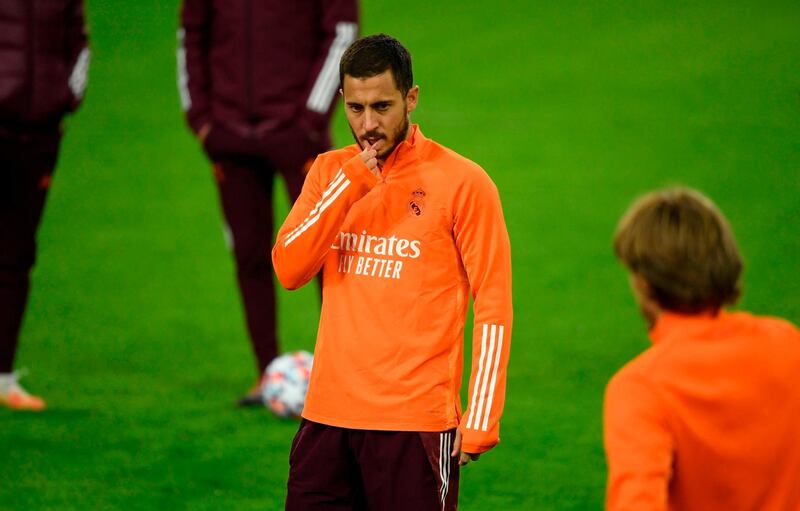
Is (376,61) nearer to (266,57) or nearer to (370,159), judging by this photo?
(370,159)

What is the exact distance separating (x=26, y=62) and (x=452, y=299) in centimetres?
396

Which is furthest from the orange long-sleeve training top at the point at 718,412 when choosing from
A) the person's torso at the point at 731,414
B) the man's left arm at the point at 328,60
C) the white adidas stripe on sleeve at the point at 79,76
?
the white adidas stripe on sleeve at the point at 79,76

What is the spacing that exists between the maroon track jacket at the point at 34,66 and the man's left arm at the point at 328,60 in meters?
1.39

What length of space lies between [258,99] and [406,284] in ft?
10.6

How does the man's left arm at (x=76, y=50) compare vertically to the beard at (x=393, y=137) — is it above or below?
above

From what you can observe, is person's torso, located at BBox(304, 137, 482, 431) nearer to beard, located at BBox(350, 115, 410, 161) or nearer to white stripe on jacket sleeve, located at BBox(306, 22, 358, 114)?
beard, located at BBox(350, 115, 410, 161)

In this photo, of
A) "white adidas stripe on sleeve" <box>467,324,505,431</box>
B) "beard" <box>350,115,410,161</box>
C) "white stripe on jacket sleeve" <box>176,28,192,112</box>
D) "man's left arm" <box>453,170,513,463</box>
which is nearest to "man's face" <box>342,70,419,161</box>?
"beard" <box>350,115,410,161</box>

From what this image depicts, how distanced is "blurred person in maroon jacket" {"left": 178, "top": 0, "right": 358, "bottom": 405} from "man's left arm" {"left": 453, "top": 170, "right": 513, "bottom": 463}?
3027 millimetres

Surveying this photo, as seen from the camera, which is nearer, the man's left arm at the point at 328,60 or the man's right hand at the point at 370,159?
the man's right hand at the point at 370,159

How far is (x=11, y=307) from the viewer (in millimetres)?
6719

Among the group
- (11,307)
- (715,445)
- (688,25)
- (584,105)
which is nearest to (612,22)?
(688,25)

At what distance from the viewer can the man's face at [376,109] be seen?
349 centimetres

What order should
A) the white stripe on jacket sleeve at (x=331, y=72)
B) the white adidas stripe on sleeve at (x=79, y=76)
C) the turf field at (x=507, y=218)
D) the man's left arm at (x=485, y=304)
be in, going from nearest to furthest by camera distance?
1. the man's left arm at (x=485, y=304)
2. the turf field at (x=507, y=218)
3. the white stripe on jacket sleeve at (x=331, y=72)
4. the white adidas stripe on sleeve at (x=79, y=76)

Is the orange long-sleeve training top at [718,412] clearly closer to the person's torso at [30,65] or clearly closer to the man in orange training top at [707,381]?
the man in orange training top at [707,381]
